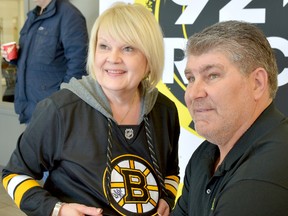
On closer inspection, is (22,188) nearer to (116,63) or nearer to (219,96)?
(116,63)

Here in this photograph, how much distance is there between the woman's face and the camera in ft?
4.96

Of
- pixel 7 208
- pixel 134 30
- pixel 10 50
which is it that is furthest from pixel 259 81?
pixel 7 208

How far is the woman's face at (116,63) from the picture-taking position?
1.51m

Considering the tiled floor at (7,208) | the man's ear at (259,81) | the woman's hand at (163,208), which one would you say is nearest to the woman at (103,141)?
the woman's hand at (163,208)

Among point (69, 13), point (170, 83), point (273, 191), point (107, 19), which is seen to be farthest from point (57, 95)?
point (69, 13)

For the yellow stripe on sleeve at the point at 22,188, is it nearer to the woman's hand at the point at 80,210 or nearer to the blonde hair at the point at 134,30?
the woman's hand at the point at 80,210

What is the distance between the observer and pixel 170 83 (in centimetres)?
269

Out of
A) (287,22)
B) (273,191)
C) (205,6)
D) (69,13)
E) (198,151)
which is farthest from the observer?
(69,13)

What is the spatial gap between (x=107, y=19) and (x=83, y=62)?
1.35 m

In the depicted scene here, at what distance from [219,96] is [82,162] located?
0.61 m

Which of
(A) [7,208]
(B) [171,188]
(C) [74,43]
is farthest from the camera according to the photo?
(A) [7,208]

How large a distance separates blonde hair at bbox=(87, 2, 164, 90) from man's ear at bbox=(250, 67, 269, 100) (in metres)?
0.57

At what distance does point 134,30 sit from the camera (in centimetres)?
150

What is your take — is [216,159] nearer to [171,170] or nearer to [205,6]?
[171,170]
